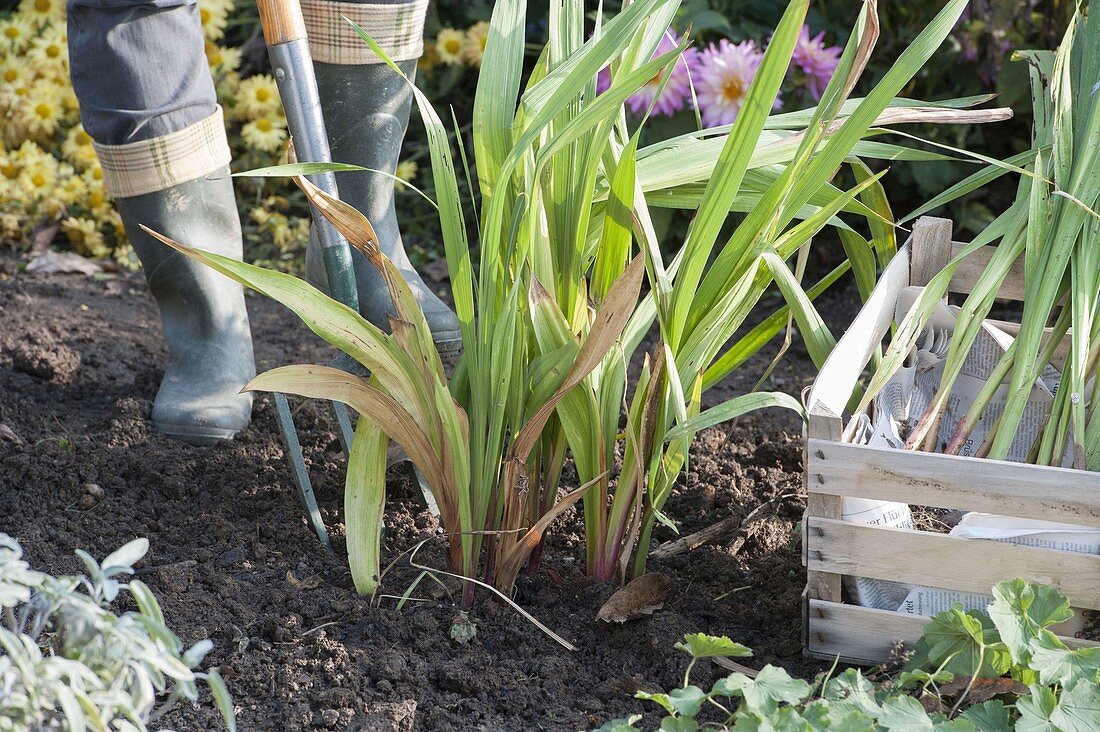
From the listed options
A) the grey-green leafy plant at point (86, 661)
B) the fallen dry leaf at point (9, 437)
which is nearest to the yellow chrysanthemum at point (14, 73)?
the fallen dry leaf at point (9, 437)

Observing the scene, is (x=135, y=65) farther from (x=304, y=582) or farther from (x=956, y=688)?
(x=956, y=688)

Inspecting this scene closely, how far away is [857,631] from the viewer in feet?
3.84

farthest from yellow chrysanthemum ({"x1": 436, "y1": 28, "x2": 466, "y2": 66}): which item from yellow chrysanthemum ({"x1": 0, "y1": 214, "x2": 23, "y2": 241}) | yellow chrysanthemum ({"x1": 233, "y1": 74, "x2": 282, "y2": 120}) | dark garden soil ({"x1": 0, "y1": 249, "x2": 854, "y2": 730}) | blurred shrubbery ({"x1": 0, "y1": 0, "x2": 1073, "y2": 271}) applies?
dark garden soil ({"x1": 0, "y1": 249, "x2": 854, "y2": 730})

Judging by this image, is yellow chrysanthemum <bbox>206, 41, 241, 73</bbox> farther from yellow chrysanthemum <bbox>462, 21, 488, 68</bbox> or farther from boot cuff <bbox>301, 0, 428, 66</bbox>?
boot cuff <bbox>301, 0, 428, 66</bbox>

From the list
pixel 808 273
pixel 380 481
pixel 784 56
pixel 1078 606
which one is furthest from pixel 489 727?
pixel 808 273

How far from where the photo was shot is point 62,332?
83.8 inches

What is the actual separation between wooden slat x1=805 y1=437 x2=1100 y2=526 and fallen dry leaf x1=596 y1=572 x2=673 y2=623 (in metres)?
0.26

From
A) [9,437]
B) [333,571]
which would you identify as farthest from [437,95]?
[333,571]

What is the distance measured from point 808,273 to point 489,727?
5.91 feet

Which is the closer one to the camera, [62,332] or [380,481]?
[380,481]

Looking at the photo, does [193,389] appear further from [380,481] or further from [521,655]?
[521,655]

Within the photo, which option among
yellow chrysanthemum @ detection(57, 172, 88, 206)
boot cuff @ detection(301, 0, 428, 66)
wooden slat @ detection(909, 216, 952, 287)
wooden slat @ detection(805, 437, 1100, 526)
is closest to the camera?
wooden slat @ detection(805, 437, 1100, 526)

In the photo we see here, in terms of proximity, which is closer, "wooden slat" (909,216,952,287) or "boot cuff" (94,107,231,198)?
"wooden slat" (909,216,952,287)

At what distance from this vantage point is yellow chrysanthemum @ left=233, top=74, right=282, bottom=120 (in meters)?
2.85
